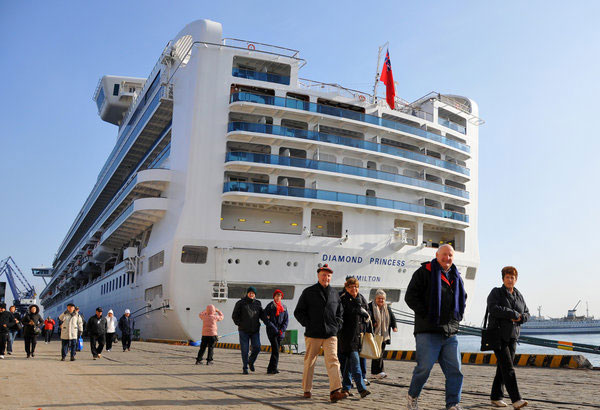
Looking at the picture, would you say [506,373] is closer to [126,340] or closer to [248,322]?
[248,322]

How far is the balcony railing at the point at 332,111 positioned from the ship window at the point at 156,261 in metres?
7.20

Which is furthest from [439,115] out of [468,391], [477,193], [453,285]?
[453,285]

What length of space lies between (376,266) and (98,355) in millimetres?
12703

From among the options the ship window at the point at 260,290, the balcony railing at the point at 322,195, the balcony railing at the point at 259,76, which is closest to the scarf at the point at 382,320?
the ship window at the point at 260,290

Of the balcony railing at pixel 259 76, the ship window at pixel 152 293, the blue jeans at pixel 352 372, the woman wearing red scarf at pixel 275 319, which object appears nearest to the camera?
the blue jeans at pixel 352 372

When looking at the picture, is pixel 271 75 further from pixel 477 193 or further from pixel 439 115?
pixel 477 193

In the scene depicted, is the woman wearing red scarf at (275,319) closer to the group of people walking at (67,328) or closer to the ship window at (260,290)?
the group of people walking at (67,328)

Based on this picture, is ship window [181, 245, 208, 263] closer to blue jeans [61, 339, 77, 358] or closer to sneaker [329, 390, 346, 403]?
blue jeans [61, 339, 77, 358]

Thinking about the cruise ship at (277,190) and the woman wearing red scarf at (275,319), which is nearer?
the woman wearing red scarf at (275,319)

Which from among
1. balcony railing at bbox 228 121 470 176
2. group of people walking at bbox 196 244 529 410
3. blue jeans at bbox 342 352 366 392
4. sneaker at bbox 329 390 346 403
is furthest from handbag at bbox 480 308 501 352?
balcony railing at bbox 228 121 470 176

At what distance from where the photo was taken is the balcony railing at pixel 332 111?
24672mm

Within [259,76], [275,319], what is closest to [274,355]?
[275,319]

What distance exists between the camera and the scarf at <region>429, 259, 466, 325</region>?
570 cm

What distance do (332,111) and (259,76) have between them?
348 cm
